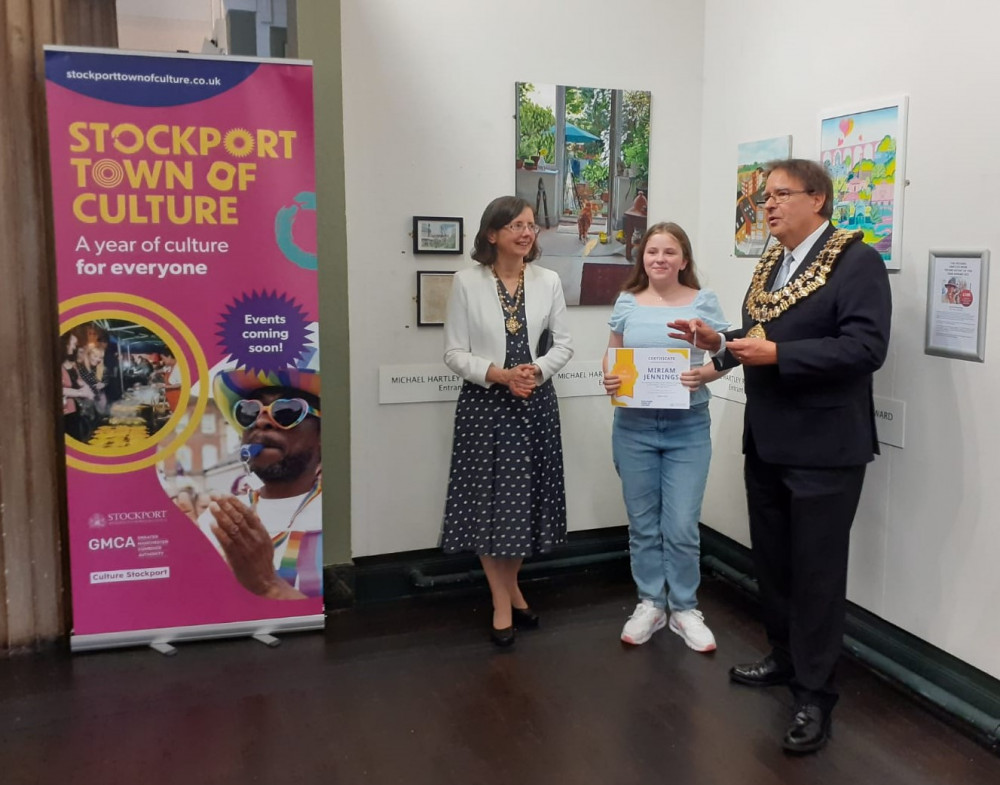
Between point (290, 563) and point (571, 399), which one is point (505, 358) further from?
point (290, 563)

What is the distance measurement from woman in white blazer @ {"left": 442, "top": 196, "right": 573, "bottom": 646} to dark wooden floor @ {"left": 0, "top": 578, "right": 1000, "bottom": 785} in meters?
0.38

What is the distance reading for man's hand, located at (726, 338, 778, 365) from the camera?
7.90 feet

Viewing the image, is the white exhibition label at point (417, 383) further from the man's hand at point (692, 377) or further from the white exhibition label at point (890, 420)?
the white exhibition label at point (890, 420)

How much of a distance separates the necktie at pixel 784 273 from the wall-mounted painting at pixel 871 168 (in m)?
0.49

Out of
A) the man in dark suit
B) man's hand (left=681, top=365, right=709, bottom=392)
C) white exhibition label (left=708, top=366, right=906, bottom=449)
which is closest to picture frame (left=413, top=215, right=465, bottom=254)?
man's hand (left=681, top=365, right=709, bottom=392)

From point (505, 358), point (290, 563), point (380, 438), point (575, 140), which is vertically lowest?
point (290, 563)

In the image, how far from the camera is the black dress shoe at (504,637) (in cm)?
315

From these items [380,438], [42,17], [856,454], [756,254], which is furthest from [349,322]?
[856,454]

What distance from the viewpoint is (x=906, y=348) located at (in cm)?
279

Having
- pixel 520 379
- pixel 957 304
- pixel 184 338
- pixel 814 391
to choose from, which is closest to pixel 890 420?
pixel 957 304

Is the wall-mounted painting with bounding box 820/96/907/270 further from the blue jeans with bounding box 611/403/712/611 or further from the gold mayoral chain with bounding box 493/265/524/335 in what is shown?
the gold mayoral chain with bounding box 493/265/524/335

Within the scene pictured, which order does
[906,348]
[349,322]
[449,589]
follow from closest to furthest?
1. [906,348]
2. [349,322]
3. [449,589]

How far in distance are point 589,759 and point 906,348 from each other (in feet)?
5.42

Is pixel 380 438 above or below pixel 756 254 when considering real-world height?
below
